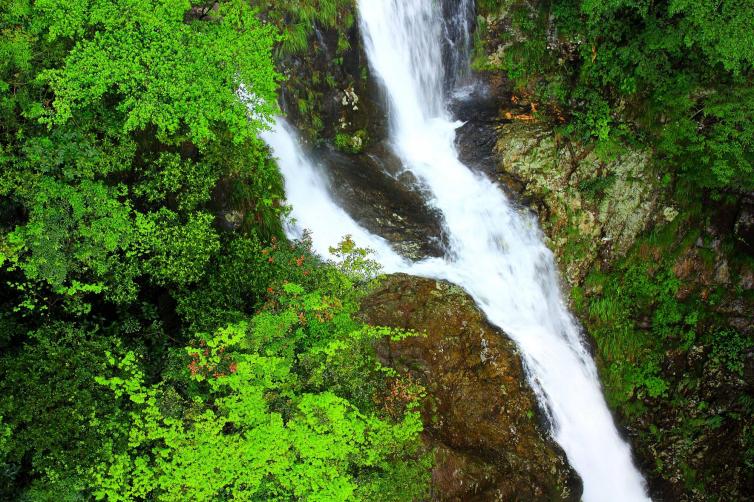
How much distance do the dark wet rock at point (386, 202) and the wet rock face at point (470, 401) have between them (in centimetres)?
141

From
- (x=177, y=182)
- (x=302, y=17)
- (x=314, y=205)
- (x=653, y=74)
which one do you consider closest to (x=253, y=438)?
(x=177, y=182)

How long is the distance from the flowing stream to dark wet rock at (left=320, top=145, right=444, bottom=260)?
0.74ft

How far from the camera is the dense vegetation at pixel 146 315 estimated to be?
16.5 ft

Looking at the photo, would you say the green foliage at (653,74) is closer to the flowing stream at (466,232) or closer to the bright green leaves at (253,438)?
the flowing stream at (466,232)

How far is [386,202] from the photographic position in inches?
401

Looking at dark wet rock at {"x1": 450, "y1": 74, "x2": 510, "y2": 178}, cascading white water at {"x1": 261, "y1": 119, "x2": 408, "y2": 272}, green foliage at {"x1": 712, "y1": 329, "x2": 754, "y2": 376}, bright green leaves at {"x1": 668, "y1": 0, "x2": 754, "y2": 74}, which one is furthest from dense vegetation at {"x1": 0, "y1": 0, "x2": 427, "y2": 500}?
green foliage at {"x1": 712, "y1": 329, "x2": 754, "y2": 376}

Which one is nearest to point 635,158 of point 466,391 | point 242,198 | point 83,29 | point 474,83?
point 474,83

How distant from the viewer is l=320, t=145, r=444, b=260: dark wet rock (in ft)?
32.1

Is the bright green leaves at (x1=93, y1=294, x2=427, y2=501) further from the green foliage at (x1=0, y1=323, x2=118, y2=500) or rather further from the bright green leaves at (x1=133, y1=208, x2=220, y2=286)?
the bright green leaves at (x1=133, y1=208, x2=220, y2=286)

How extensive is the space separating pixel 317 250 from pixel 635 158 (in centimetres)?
728

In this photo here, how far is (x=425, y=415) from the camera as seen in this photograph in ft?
23.4

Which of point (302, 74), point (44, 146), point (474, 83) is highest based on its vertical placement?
point (474, 83)

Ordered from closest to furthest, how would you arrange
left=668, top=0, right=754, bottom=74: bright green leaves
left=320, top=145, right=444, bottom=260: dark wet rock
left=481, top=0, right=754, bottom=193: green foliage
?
left=668, top=0, right=754, bottom=74: bright green leaves, left=481, top=0, right=754, bottom=193: green foliage, left=320, top=145, right=444, bottom=260: dark wet rock

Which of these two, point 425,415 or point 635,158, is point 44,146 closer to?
point 425,415
